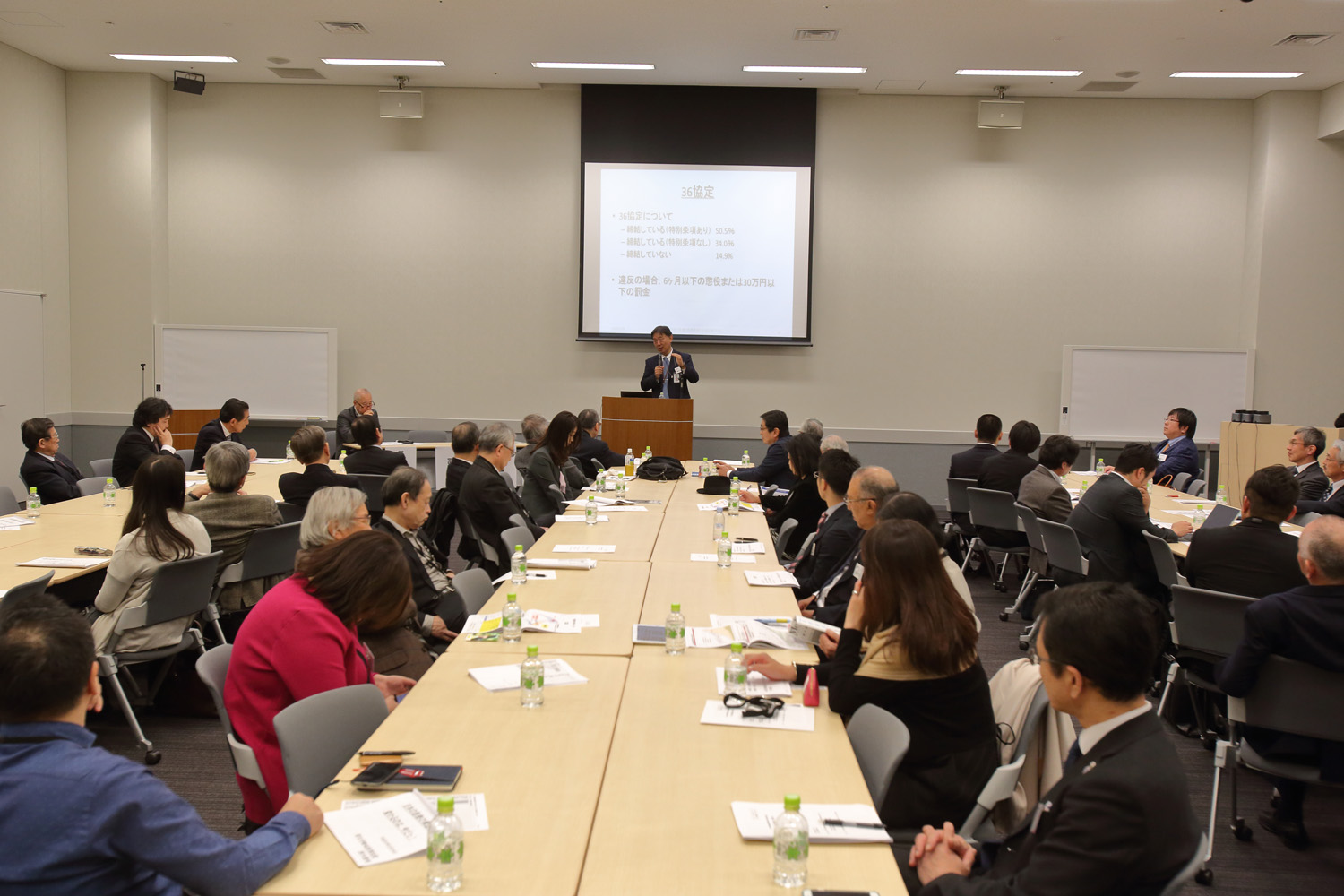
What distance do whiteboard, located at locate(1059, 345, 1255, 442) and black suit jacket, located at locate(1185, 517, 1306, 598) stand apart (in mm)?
6594

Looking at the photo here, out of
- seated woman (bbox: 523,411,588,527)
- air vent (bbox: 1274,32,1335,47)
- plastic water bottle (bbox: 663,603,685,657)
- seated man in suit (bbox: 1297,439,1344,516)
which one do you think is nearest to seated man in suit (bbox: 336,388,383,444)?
seated woman (bbox: 523,411,588,527)

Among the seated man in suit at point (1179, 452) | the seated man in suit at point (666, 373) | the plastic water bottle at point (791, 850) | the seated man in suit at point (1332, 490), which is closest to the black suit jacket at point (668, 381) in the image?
the seated man in suit at point (666, 373)

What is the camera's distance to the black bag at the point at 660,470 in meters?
8.13

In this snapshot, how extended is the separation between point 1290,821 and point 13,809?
4.25m

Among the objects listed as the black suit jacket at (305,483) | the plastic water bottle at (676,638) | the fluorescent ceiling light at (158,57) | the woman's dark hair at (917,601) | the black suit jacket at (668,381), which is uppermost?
the fluorescent ceiling light at (158,57)

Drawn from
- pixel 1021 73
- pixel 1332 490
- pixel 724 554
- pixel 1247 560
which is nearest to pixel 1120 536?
pixel 1247 560

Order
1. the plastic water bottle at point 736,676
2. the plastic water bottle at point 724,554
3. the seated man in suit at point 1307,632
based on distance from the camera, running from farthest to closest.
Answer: the plastic water bottle at point 724,554
the seated man in suit at point 1307,632
the plastic water bottle at point 736,676

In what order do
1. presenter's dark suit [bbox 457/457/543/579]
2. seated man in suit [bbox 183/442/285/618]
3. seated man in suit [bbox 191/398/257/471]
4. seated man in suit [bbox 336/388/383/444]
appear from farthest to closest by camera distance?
1. seated man in suit [bbox 336/388/383/444]
2. seated man in suit [bbox 191/398/257/471]
3. presenter's dark suit [bbox 457/457/543/579]
4. seated man in suit [bbox 183/442/285/618]

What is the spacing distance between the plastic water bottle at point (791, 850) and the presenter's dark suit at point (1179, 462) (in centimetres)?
736

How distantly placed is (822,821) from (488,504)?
12.5 feet

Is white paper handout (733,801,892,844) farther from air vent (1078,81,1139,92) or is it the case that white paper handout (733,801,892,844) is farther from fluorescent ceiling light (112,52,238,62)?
fluorescent ceiling light (112,52,238,62)

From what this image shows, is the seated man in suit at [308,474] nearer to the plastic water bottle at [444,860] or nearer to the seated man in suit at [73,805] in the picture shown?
the seated man in suit at [73,805]

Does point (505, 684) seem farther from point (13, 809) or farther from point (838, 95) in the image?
point (838, 95)

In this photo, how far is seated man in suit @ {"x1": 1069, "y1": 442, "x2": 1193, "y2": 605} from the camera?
5352mm
